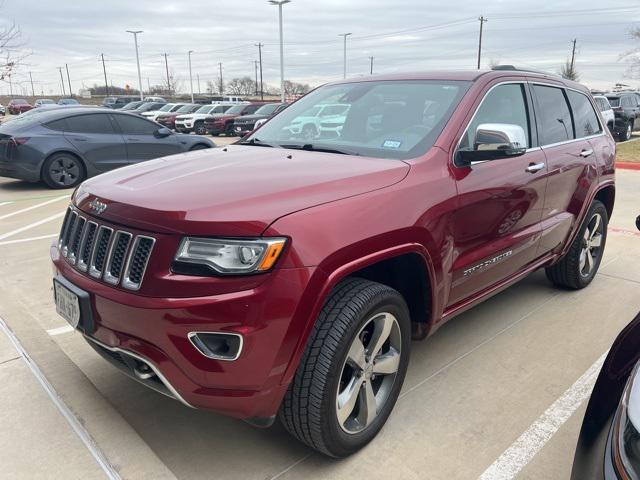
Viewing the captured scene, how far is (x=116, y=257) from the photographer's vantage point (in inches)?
88.5

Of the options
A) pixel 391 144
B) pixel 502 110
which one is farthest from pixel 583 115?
pixel 391 144

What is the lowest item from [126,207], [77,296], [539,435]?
[539,435]

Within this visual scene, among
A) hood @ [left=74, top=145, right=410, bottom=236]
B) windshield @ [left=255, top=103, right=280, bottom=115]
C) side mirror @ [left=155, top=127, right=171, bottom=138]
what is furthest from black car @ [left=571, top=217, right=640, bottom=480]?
windshield @ [left=255, top=103, right=280, bottom=115]

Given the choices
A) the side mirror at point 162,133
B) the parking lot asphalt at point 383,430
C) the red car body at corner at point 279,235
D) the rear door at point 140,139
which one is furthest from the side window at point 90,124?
the red car body at corner at point 279,235

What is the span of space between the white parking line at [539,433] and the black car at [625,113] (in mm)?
19076

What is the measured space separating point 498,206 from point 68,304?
2401 mm

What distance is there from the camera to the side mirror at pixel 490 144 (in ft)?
9.51

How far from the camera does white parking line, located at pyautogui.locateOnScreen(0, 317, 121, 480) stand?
8.00 ft

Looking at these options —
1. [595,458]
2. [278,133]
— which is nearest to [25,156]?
[278,133]

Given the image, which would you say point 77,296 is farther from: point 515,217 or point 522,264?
point 522,264

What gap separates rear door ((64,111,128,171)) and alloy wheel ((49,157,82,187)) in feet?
0.90

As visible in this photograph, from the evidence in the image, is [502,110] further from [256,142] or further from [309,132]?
[256,142]

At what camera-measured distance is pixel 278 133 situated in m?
3.62

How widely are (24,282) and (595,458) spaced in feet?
15.5
